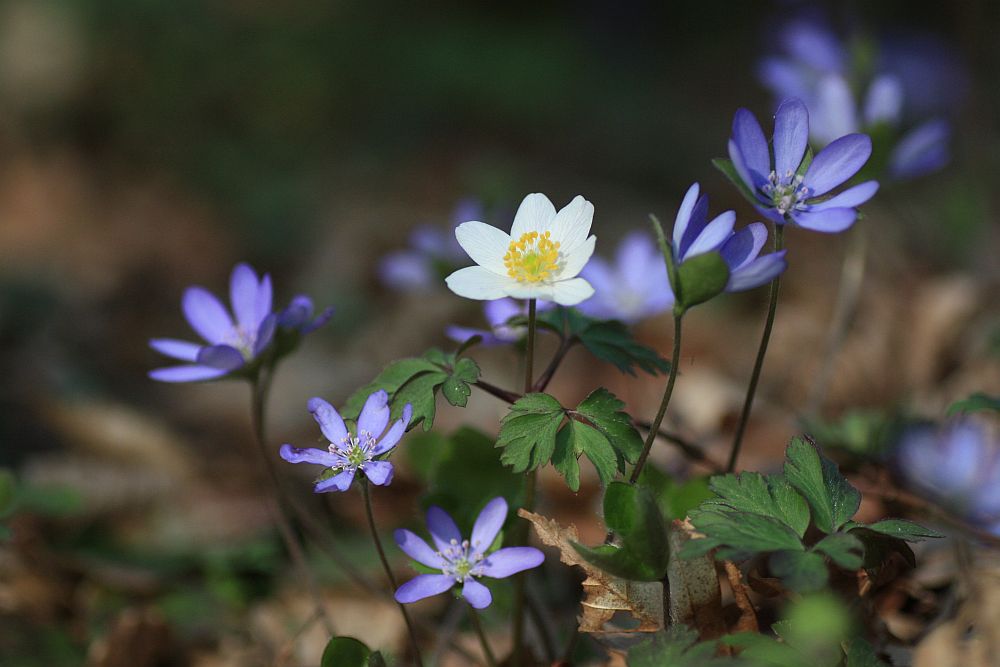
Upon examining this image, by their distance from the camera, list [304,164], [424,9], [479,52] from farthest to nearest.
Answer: [424,9] → [479,52] → [304,164]

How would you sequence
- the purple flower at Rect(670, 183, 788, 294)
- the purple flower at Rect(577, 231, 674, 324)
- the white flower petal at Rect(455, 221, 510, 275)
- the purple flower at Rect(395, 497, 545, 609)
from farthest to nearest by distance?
the purple flower at Rect(577, 231, 674, 324) → the white flower petal at Rect(455, 221, 510, 275) → the purple flower at Rect(395, 497, 545, 609) → the purple flower at Rect(670, 183, 788, 294)

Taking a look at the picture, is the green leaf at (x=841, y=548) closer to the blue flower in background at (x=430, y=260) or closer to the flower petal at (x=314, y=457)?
the flower petal at (x=314, y=457)

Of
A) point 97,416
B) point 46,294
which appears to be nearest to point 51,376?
point 97,416

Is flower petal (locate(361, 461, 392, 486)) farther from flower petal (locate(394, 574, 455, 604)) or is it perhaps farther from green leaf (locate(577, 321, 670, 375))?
green leaf (locate(577, 321, 670, 375))

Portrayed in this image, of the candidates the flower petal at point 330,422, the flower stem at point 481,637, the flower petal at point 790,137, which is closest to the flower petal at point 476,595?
A: the flower stem at point 481,637

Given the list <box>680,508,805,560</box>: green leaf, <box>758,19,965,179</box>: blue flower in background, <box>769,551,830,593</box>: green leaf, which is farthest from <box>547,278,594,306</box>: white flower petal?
→ <box>758,19,965,179</box>: blue flower in background

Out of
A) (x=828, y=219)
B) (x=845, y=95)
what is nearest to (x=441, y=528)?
(x=828, y=219)

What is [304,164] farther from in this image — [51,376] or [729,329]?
[729,329]
